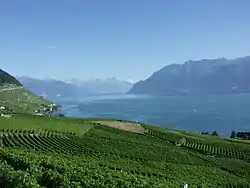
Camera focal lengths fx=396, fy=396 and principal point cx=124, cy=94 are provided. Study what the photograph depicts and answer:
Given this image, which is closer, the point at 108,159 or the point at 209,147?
the point at 108,159

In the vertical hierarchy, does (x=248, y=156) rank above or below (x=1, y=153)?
below

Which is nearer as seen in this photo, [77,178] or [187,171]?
[77,178]

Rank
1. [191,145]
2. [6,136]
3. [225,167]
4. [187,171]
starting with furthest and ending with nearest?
[191,145], [6,136], [225,167], [187,171]

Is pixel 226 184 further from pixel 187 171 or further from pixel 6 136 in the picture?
pixel 6 136

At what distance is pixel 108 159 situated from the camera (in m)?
42.8

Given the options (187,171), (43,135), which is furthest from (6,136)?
(187,171)

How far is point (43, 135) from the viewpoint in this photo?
210 ft

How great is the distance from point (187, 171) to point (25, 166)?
24.0 meters

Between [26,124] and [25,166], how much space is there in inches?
2155

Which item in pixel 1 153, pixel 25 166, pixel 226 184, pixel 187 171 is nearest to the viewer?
pixel 25 166

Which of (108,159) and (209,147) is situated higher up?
(108,159)

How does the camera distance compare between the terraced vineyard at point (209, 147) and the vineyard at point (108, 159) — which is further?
the terraced vineyard at point (209, 147)

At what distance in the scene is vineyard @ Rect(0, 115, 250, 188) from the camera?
18672mm

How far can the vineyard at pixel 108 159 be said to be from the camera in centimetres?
1867
